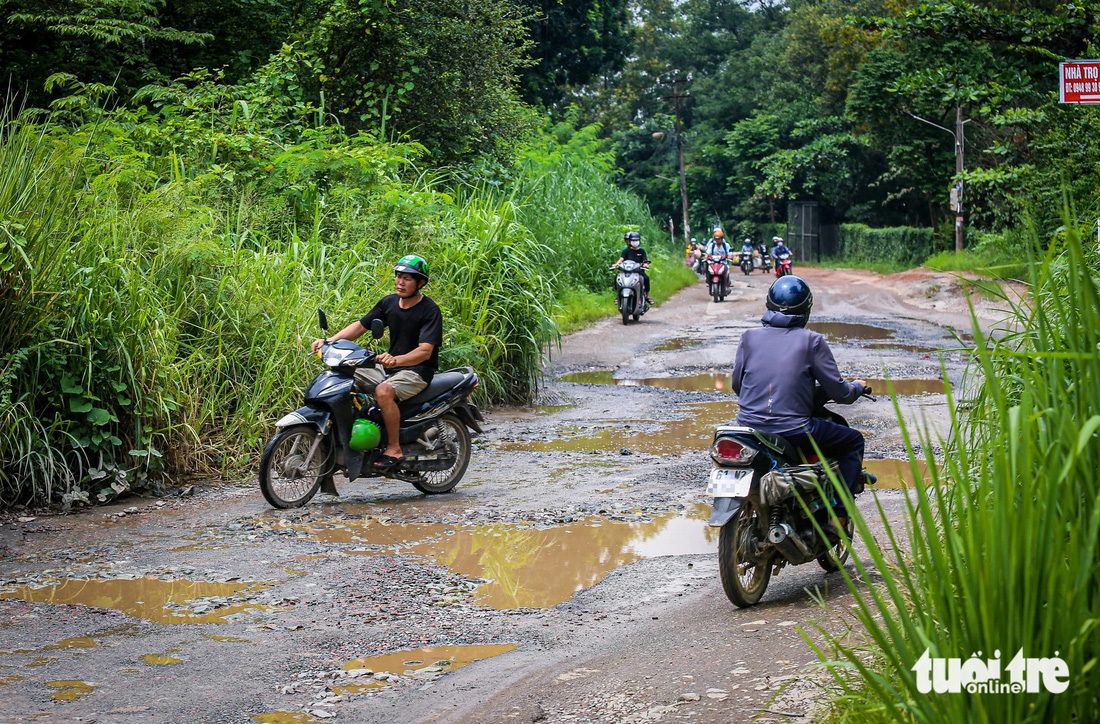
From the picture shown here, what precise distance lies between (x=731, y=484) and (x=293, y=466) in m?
3.71

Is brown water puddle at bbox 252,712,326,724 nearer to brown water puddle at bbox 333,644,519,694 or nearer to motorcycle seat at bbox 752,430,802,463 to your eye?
brown water puddle at bbox 333,644,519,694

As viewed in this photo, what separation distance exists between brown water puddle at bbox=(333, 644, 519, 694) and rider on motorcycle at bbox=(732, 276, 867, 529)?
1.72 m

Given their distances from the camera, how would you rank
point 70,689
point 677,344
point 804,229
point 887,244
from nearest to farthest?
point 70,689, point 677,344, point 887,244, point 804,229

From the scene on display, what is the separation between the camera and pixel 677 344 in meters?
18.5

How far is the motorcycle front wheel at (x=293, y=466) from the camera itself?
25.1 feet

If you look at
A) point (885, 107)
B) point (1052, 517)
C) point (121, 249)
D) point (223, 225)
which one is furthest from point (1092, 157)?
point (885, 107)

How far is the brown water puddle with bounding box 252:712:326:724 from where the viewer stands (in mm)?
4074

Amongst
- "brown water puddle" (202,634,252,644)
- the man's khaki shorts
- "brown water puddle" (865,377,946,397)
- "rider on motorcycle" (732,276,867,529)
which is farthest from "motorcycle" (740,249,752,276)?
"brown water puddle" (202,634,252,644)

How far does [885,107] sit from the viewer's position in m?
41.2

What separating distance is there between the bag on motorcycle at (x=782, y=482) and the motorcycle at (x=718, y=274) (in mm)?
22792

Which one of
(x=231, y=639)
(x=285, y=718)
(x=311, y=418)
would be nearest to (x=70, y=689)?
(x=231, y=639)

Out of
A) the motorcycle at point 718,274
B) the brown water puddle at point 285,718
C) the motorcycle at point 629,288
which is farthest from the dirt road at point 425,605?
the motorcycle at point 718,274

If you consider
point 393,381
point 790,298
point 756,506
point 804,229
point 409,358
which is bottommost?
point 756,506

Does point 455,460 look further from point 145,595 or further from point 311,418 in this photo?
point 145,595
